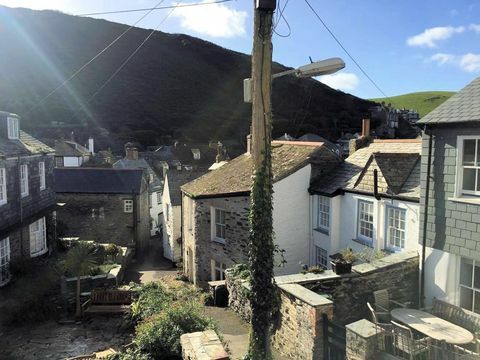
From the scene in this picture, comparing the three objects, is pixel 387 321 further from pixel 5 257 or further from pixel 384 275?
pixel 5 257

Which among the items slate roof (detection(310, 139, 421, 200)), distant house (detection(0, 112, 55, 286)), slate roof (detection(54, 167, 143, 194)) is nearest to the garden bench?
distant house (detection(0, 112, 55, 286))

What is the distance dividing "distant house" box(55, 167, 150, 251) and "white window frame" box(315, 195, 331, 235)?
19.8 meters

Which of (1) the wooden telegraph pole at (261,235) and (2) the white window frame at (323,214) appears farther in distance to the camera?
(2) the white window frame at (323,214)

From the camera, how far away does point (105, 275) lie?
70.2 feet

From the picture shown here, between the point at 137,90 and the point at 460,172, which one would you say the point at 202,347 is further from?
the point at 137,90

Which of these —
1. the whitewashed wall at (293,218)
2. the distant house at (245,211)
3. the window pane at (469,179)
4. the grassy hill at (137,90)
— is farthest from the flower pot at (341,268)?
the grassy hill at (137,90)

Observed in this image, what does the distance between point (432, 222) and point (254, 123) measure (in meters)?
7.20

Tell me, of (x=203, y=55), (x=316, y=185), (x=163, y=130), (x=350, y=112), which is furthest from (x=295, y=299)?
(x=203, y=55)

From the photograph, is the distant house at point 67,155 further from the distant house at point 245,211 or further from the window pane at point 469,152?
the window pane at point 469,152

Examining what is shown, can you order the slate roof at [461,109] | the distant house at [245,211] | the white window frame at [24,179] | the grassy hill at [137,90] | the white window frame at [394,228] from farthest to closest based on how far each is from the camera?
the grassy hill at [137,90] < the white window frame at [24,179] < the distant house at [245,211] < the white window frame at [394,228] < the slate roof at [461,109]

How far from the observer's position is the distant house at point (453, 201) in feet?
32.6

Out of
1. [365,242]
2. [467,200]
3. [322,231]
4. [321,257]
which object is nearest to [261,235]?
[467,200]

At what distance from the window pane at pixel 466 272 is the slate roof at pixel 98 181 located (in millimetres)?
26848

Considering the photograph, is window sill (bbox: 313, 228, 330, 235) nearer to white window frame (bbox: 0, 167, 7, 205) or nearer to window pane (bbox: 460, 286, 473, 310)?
window pane (bbox: 460, 286, 473, 310)
